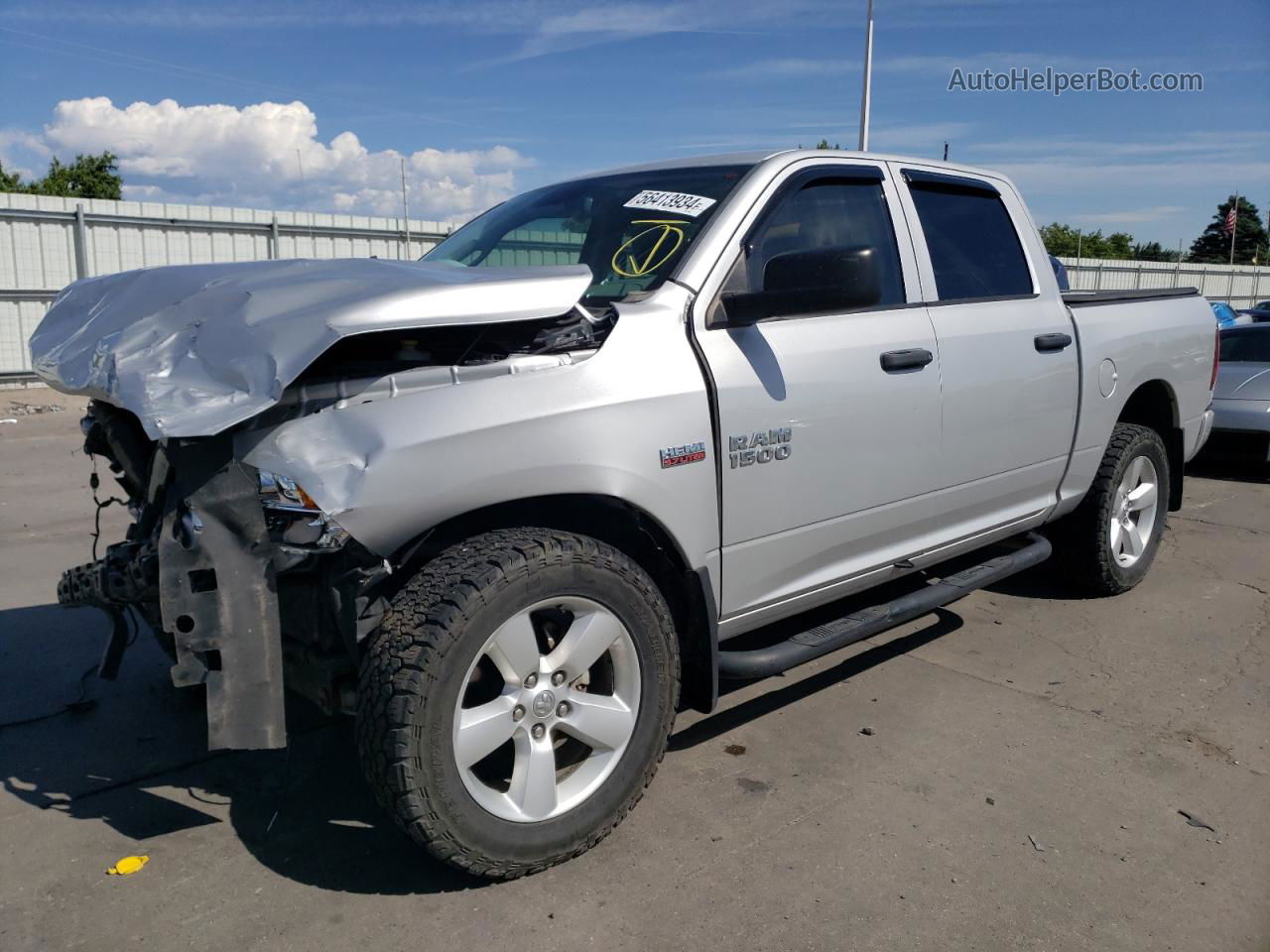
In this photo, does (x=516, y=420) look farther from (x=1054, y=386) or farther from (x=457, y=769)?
(x=1054, y=386)

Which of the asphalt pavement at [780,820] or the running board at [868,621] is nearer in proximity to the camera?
the asphalt pavement at [780,820]

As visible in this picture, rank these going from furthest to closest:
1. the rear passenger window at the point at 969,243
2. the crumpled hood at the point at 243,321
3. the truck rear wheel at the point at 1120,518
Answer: the truck rear wheel at the point at 1120,518
the rear passenger window at the point at 969,243
the crumpled hood at the point at 243,321

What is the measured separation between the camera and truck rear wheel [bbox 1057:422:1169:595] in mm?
5000

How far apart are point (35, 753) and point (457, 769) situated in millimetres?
1889

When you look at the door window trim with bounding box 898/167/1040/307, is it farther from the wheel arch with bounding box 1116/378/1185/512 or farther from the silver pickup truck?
the wheel arch with bounding box 1116/378/1185/512

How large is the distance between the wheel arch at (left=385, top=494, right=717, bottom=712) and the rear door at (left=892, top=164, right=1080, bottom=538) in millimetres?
1309

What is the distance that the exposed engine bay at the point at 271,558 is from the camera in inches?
95.3

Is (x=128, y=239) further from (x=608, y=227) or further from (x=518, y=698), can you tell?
(x=518, y=698)

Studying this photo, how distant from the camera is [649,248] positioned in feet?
11.0

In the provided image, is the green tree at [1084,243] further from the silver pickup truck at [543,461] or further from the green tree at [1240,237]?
the silver pickup truck at [543,461]

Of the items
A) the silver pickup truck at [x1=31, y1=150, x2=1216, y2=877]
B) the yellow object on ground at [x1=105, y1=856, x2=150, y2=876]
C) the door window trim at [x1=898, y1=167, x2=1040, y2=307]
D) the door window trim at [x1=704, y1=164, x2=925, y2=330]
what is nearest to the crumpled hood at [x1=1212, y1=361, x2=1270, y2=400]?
the door window trim at [x1=898, y1=167, x2=1040, y2=307]

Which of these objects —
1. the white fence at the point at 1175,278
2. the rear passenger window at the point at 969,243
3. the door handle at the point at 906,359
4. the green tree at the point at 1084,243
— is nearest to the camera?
the door handle at the point at 906,359

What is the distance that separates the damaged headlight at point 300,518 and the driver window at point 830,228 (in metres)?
1.46

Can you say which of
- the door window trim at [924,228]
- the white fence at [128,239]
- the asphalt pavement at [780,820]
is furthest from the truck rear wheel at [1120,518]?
the white fence at [128,239]
